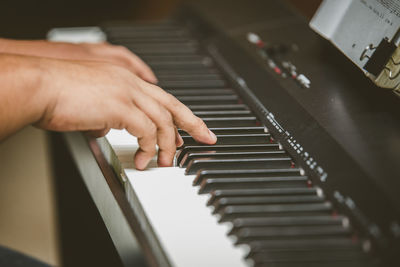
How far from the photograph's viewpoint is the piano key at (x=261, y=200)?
87 centimetres

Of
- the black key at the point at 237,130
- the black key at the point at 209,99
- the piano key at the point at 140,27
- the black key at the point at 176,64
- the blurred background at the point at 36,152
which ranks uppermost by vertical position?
the black key at the point at 237,130

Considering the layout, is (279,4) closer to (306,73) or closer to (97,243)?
(306,73)

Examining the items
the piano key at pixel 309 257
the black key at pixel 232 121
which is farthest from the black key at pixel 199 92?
the piano key at pixel 309 257

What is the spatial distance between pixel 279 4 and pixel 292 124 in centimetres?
68

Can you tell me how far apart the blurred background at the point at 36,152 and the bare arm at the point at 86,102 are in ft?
2.44

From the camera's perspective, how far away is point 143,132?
2.99 feet

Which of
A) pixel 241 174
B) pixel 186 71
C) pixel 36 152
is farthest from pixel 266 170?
pixel 36 152

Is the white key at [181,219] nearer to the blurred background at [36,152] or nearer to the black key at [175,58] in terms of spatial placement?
the black key at [175,58]

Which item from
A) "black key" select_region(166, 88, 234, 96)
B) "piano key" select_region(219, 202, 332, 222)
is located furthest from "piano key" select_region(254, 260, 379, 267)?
"black key" select_region(166, 88, 234, 96)

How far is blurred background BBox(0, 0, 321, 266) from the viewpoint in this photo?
7.25 ft

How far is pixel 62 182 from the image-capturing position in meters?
2.00

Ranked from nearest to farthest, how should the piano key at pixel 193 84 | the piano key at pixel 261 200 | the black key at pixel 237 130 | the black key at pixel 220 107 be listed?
the piano key at pixel 261 200
the black key at pixel 237 130
the black key at pixel 220 107
the piano key at pixel 193 84

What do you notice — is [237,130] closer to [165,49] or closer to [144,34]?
[165,49]

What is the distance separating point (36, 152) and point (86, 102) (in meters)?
1.96
